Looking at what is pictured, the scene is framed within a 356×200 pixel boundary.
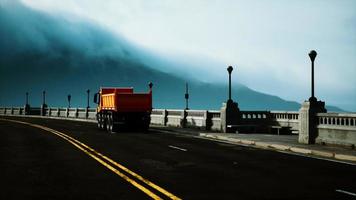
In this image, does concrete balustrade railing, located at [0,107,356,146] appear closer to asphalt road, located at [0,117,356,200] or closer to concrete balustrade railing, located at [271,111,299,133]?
concrete balustrade railing, located at [271,111,299,133]

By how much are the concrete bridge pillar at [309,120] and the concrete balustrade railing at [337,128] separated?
239 mm

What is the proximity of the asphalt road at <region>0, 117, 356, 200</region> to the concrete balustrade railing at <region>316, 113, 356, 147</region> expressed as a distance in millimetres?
3675

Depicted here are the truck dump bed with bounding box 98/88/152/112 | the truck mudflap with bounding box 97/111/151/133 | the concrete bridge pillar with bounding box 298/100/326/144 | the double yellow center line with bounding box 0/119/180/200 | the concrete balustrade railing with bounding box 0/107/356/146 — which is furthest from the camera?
the truck mudflap with bounding box 97/111/151/133

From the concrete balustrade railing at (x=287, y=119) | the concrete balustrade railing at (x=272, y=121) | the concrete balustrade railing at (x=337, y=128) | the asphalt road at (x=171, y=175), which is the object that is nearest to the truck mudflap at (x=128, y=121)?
the concrete balustrade railing at (x=272, y=121)

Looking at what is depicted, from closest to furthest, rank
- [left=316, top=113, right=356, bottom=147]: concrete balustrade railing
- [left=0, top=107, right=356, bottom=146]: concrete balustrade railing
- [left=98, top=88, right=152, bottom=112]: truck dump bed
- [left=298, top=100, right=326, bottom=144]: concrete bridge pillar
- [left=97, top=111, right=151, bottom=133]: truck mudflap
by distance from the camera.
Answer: [left=316, top=113, right=356, bottom=147]: concrete balustrade railing < [left=0, top=107, right=356, bottom=146]: concrete balustrade railing < [left=298, top=100, right=326, bottom=144]: concrete bridge pillar < [left=98, top=88, right=152, bottom=112]: truck dump bed < [left=97, top=111, right=151, bottom=133]: truck mudflap

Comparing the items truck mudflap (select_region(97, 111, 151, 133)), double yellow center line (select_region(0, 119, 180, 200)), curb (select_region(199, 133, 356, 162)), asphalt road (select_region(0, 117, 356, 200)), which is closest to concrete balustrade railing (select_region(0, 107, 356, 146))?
curb (select_region(199, 133, 356, 162))

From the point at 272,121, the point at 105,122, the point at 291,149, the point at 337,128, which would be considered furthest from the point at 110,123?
the point at 337,128

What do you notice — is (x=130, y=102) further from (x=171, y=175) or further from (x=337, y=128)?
(x=171, y=175)

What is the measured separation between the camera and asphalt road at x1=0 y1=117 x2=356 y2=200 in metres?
9.70

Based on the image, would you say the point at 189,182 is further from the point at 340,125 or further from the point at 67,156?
the point at 340,125

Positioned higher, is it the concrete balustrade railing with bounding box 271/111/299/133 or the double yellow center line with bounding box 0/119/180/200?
the concrete balustrade railing with bounding box 271/111/299/133

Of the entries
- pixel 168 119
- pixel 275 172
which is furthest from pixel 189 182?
pixel 168 119

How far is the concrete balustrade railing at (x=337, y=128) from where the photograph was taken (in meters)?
19.9

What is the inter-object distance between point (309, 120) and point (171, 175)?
11927 millimetres
